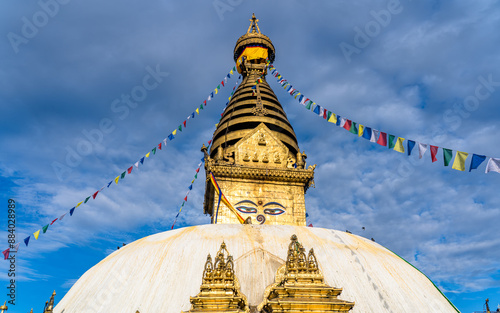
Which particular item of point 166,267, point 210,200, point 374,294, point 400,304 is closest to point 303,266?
point 374,294

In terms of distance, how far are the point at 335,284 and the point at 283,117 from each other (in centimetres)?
1574

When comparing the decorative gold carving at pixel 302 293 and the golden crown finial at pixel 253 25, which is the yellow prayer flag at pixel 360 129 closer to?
the decorative gold carving at pixel 302 293

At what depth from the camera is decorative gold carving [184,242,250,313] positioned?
18.7 ft

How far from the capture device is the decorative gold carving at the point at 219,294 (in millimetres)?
5711

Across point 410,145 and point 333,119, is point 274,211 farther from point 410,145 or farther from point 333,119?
point 410,145

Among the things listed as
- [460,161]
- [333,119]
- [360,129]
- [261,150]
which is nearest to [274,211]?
[261,150]

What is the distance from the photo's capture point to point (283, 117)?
71.3ft

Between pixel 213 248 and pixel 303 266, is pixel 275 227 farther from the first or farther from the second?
pixel 303 266

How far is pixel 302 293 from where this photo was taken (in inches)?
230

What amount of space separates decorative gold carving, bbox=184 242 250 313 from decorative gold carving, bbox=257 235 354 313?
1.91ft

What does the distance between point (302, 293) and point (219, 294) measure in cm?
153

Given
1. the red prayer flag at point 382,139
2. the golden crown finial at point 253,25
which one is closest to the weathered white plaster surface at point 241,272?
the red prayer flag at point 382,139

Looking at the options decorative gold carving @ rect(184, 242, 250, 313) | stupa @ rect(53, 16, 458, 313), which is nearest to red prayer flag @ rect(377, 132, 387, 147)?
stupa @ rect(53, 16, 458, 313)

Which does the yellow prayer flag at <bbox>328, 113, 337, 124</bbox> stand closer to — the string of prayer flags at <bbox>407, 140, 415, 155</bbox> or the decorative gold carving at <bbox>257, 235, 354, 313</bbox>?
the string of prayer flags at <bbox>407, 140, 415, 155</bbox>
